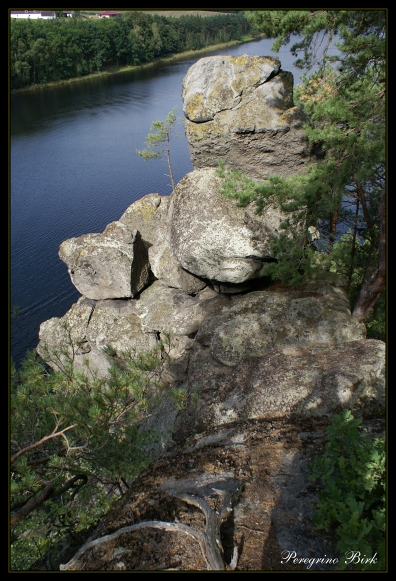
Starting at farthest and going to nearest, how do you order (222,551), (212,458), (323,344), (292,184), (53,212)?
(53,212) < (292,184) < (323,344) < (212,458) < (222,551)

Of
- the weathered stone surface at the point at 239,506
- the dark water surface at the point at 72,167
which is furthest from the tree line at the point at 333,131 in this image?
the dark water surface at the point at 72,167

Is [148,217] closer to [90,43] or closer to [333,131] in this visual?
[333,131]

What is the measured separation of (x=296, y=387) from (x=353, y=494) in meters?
2.69

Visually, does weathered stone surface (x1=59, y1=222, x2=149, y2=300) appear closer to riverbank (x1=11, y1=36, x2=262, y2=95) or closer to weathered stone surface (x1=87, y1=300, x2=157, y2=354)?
weathered stone surface (x1=87, y1=300, x2=157, y2=354)


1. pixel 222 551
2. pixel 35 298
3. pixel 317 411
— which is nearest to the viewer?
pixel 222 551

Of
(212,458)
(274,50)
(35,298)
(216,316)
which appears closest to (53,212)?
(35,298)

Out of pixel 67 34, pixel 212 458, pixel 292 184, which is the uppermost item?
pixel 67 34

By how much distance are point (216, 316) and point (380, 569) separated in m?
7.08

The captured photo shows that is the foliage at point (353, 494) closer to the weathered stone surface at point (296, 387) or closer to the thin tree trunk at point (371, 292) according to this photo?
the weathered stone surface at point (296, 387)

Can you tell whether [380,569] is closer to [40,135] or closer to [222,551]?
[222,551]

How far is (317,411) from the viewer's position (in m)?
5.41

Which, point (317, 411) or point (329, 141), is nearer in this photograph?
point (317, 411)

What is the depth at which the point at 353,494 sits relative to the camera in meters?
3.19

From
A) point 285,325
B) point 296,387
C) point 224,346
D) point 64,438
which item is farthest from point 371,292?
point 64,438
